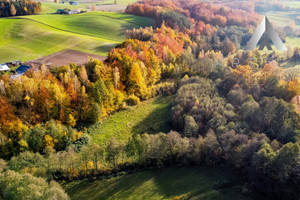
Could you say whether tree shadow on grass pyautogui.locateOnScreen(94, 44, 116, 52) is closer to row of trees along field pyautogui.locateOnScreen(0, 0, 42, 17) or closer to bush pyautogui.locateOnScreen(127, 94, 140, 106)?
bush pyautogui.locateOnScreen(127, 94, 140, 106)

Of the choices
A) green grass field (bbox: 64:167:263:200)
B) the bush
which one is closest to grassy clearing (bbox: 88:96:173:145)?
the bush

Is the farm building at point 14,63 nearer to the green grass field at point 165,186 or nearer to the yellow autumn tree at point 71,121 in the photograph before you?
the yellow autumn tree at point 71,121

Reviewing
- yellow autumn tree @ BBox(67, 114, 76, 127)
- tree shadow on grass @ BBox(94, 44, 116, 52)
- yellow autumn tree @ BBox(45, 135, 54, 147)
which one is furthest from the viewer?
tree shadow on grass @ BBox(94, 44, 116, 52)

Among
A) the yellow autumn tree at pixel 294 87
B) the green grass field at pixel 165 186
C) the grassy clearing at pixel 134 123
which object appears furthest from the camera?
the yellow autumn tree at pixel 294 87

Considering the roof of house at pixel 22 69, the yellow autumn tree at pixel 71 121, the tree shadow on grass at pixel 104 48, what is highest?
the tree shadow on grass at pixel 104 48

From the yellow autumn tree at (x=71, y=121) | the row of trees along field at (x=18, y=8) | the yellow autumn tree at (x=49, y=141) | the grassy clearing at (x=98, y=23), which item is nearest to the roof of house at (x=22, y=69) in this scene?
the yellow autumn tree at (x=71, y=121)

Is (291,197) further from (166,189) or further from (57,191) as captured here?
(57,191)
